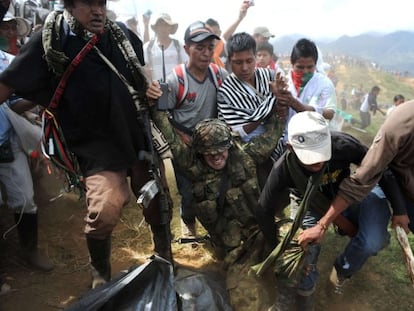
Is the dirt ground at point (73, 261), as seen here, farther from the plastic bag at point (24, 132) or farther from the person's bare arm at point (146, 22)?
the person's bare arm at point (146, 22)

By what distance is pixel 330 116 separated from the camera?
3180 millimetres

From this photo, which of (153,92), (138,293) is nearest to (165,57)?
(153,92)

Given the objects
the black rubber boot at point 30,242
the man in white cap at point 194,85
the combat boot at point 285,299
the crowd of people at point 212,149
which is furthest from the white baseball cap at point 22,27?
the combat boot at point 285,299

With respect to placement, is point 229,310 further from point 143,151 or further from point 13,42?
point 13,42

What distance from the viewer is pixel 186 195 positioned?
11.0 ft

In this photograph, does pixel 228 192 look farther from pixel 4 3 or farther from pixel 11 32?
pixel 11 32

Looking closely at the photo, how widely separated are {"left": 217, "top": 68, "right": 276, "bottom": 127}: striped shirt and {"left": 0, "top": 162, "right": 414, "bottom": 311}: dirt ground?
4.32ft

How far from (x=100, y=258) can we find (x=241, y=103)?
1.62 metres

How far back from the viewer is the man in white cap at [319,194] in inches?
83.7

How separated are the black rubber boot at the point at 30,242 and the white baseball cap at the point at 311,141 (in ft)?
7.40

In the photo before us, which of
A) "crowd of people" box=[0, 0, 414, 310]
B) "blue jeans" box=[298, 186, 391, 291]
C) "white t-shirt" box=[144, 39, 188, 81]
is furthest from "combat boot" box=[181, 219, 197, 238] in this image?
"white t-shirt" box=[144, 39, 188, 81]

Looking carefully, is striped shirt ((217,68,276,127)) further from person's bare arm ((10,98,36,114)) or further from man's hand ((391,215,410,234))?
person's bare arm ((10,98,36,114))

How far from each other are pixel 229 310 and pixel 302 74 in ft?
6.96

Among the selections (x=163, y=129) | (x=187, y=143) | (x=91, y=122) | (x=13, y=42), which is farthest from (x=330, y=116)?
(x=13, y=42)
